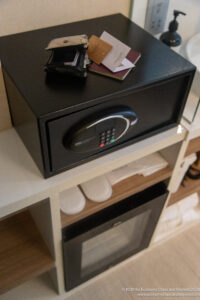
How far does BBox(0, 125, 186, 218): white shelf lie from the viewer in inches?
28.2

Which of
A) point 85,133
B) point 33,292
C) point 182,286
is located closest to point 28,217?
point 33,292

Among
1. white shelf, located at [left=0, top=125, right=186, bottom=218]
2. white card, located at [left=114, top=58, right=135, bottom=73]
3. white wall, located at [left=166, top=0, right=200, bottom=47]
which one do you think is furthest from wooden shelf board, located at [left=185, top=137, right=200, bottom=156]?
white card, located at [left=114, top=58, right=135, bottom=73]

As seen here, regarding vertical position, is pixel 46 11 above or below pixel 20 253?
above

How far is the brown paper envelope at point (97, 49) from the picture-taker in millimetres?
717

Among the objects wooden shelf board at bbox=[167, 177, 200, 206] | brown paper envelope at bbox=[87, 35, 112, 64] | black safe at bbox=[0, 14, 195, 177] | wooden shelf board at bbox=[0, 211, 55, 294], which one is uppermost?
brown paper envelope at bbox=[87, 35, 112, 64]

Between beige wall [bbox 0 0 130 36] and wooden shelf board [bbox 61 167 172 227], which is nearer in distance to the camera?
beige wall [bbox 0 0 130 36]

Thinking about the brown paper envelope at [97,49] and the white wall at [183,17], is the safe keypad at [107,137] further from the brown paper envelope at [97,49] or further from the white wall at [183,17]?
the white wall at [183,17]

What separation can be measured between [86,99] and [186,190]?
85 centimetres

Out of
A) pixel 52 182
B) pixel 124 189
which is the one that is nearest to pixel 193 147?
pixel 124 189

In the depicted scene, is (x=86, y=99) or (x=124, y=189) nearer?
(x=86, y=99)

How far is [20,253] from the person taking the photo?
105 cm

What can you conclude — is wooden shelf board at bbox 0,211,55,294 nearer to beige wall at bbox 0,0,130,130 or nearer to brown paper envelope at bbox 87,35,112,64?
beige wall at bbox 0,0,130,130

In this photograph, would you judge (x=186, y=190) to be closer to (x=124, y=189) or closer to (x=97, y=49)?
(x=124, y=189)

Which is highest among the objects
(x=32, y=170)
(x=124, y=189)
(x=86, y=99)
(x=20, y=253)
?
(x=86, y=99)
